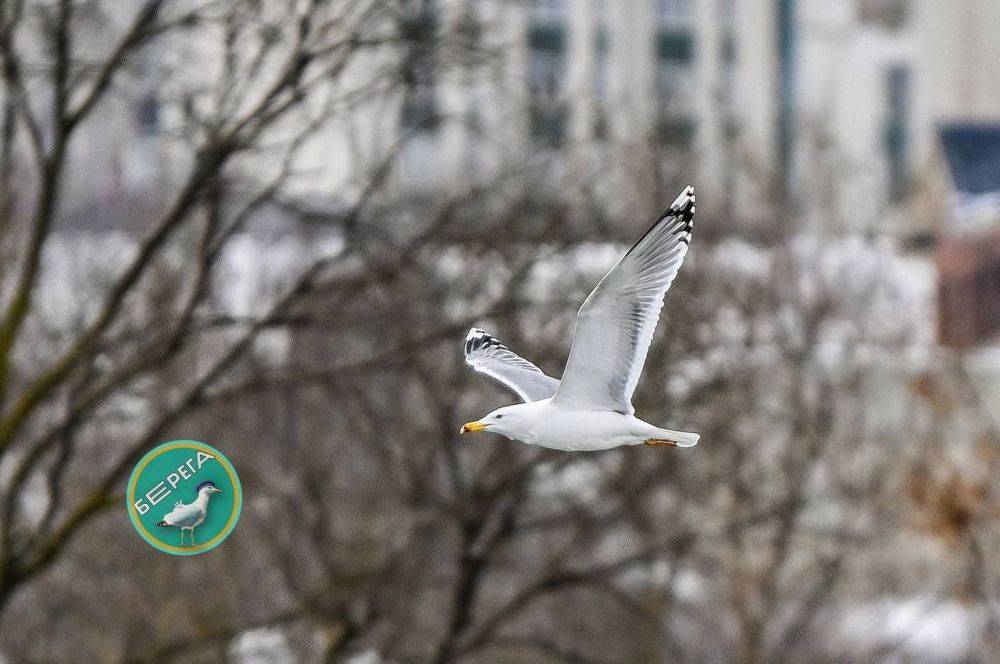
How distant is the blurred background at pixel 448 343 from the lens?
49.0 feet

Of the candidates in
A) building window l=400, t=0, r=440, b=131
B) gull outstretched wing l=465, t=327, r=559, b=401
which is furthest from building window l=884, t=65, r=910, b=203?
gull outstretched wing l=465, t=327, r=559, b=401

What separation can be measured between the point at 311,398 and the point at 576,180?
A: 31.8 ft

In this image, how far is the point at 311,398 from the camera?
27641mm

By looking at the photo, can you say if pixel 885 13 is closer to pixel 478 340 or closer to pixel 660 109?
pixel 660 109

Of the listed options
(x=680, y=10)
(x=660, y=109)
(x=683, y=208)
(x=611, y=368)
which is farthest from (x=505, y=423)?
(x=660, y=109)

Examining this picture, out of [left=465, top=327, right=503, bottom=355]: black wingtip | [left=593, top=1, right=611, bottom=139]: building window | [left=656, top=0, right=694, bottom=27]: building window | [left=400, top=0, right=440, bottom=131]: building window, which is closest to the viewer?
[left=465, top=327, right=503, bottom=355]: black wingtip

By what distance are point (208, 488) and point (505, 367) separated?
0.67 m

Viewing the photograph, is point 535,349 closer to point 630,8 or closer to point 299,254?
point 299,254

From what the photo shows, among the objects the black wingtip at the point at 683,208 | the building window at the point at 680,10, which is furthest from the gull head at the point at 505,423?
the building window at the point at 680,10

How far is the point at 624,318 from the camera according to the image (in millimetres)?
2586

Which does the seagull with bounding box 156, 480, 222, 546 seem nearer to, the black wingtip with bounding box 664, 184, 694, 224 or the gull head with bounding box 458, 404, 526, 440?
the gull head with bounding box 458, 404, 526, 440

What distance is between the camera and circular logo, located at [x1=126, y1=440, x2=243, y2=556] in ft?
8.02

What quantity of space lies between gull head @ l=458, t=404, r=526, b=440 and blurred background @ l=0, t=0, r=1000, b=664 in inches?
232

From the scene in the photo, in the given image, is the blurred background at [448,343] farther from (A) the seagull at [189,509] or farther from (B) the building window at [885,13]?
(B) the building window at [885,13]
